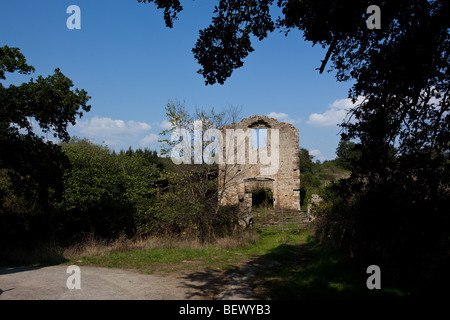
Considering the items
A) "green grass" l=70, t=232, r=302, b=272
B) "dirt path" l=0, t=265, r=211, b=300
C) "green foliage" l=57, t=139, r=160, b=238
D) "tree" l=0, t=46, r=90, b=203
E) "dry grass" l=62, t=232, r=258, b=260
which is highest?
"tree" l=0, t=46, r=90, b=203

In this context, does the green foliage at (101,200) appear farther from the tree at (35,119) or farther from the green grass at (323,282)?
the green grass at (323,282)

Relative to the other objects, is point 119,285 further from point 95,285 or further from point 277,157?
point 277,157

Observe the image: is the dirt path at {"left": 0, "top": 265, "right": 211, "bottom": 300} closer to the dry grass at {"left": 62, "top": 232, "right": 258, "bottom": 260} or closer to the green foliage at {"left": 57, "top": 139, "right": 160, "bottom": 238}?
the dry grass at {"left": 62, "top": 232, "right": 258, "bottom": 260}

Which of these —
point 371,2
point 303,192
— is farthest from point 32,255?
point 303,192

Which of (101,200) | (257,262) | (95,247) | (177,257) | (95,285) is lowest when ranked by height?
(257,262)

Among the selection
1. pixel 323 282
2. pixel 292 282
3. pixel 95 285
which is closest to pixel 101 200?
pixel 95 285

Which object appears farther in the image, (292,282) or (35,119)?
(35,119)

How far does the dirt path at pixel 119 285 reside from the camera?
6.14 metres

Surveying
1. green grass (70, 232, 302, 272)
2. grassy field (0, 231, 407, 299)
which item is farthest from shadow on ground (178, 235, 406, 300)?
green grass (70, 232, 302, 272)

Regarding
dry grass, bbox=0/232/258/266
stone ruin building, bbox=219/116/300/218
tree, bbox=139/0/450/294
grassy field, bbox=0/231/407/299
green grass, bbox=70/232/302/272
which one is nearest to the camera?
tree, bbox=139/0/450/294

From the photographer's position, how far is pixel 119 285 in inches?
276

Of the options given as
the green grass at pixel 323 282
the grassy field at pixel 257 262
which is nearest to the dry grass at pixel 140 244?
the grassy field at pixel 257 262

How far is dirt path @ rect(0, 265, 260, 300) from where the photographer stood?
6137mm
